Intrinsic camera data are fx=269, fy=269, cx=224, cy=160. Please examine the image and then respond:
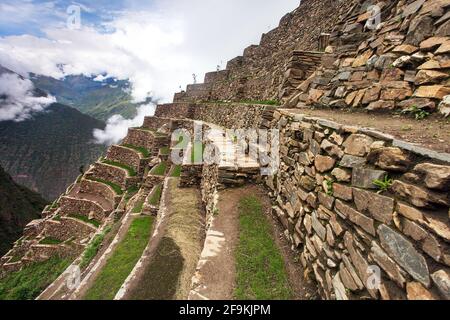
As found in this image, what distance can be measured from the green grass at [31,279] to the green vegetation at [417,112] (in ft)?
55.0

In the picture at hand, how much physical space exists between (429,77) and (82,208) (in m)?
22.5

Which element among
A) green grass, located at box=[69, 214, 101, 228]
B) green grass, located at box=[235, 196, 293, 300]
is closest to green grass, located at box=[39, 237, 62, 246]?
green grass, located at box=[69, 214, 101, 228]

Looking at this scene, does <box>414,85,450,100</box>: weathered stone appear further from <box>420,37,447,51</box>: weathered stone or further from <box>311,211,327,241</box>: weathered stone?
<box>311,211,327,241</box>: weathered stone

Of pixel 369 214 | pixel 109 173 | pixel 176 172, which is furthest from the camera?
pixel 109 173

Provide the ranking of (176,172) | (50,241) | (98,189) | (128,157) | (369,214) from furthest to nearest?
(128,157)
(98,189)
(50,241)
(176,172)
(369,214)

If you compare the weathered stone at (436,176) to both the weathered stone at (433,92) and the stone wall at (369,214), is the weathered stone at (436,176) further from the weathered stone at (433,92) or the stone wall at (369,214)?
the weathered stone at (433,92)

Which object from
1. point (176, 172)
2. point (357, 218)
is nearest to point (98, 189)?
point (176, 172)

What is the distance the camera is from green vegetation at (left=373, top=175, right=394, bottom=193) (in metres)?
2.73

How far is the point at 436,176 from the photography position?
2199mm

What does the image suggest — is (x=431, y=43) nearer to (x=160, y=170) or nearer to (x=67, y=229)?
(x=160, y=170)

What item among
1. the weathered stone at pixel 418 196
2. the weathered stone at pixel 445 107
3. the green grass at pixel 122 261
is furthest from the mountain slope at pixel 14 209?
the weathered stone at pixel 445 107

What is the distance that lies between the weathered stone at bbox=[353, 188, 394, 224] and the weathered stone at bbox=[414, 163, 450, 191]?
403mm
